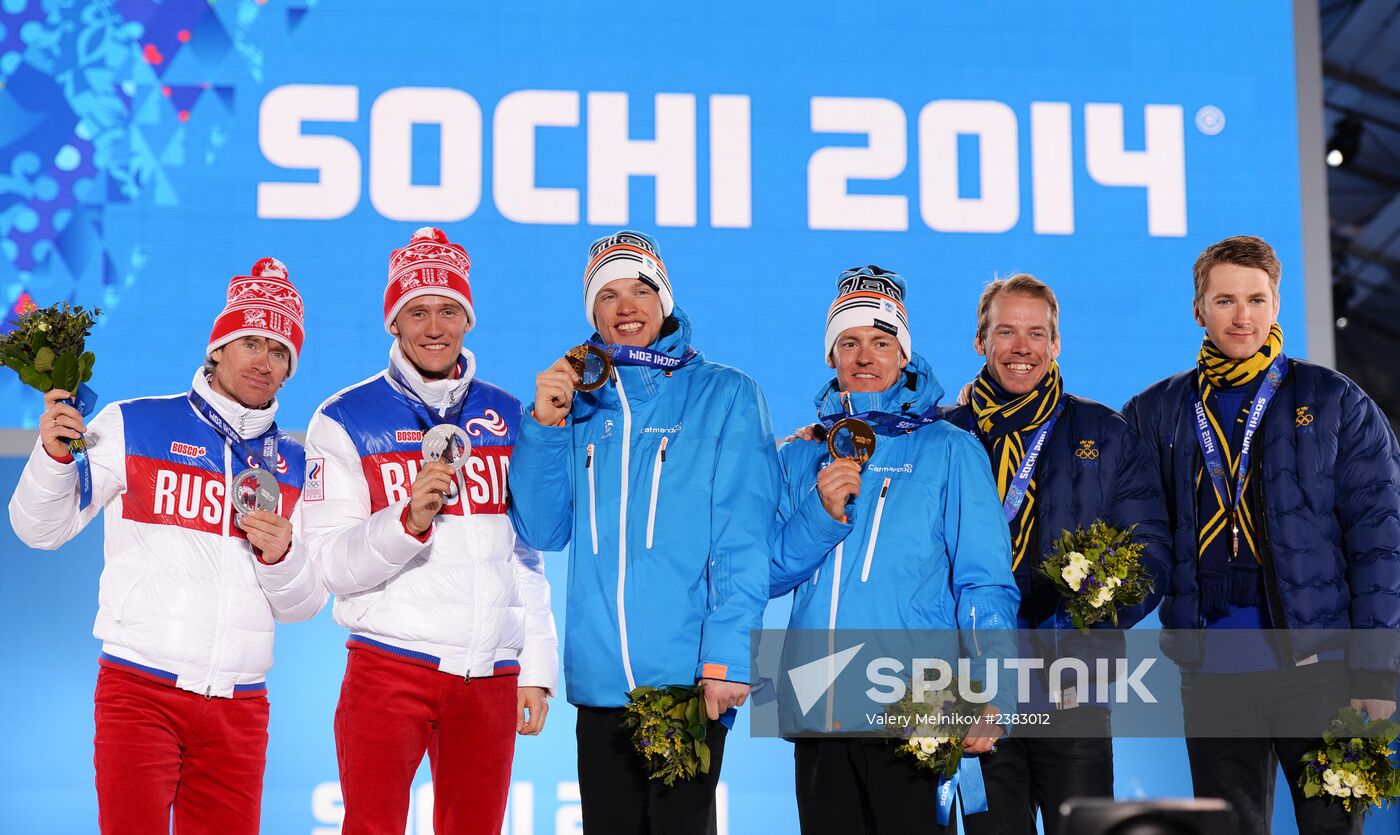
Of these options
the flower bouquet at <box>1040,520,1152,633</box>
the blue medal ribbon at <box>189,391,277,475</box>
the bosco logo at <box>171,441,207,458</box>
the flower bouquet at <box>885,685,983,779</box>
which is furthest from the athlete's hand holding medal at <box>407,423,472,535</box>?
the flower bouquet at <box>1040,520,1152,633</box>

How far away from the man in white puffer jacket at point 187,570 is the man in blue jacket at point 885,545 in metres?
1.42

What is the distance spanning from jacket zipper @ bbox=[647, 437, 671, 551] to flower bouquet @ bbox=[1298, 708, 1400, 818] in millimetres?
1828

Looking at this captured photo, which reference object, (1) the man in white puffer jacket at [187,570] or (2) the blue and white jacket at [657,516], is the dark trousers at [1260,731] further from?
(1) the man in white puffer jacket at [187,570]

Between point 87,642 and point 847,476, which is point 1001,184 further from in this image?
point 87,642

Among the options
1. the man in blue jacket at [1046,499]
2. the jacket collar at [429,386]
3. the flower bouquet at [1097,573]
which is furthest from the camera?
the jacket collar at [429,386]

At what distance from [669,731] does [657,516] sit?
52cm

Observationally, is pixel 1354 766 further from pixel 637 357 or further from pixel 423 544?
pixel 423 544

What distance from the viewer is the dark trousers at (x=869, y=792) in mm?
3236

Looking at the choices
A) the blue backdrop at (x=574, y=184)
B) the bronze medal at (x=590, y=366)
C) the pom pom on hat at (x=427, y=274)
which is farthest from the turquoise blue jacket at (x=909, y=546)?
the blue backdrop at (x=574, y=184)

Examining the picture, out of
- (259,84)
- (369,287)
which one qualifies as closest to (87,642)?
(369,287)

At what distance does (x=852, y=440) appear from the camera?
343 cm

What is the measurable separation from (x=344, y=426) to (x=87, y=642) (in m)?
2.72

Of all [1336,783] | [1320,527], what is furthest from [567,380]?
[1336,783]

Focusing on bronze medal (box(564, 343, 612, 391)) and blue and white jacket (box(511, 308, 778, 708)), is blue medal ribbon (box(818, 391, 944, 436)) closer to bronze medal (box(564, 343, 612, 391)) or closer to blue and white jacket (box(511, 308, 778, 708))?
blue and white jacket (box(511, 308, 778, 708))
